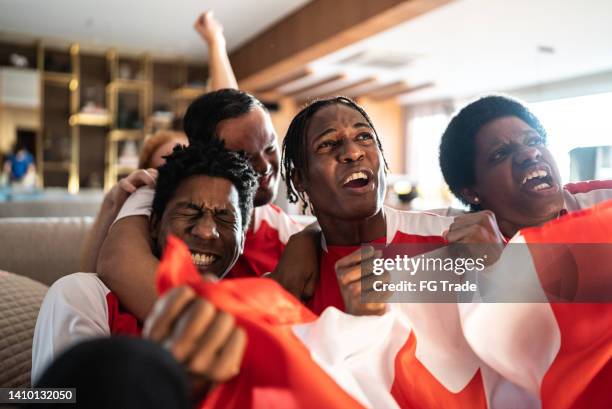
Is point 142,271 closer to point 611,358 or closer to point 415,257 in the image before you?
point 415,257

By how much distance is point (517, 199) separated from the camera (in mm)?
1230

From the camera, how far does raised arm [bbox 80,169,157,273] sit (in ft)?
4.50

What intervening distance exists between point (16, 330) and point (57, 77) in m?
6.68

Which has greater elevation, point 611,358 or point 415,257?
point 415,257

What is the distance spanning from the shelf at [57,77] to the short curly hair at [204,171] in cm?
662

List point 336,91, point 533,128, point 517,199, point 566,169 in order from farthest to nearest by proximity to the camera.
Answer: point 336,91, point 566,169, point 533,128, point 517,199

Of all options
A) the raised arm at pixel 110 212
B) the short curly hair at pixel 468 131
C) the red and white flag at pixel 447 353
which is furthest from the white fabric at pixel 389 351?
the raised arm at pixel 110 212

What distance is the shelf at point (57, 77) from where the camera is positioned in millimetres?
6973

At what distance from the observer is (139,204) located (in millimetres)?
1262

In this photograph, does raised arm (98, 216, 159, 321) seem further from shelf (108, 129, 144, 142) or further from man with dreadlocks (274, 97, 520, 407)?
shelf (108, 129, 144, 142)

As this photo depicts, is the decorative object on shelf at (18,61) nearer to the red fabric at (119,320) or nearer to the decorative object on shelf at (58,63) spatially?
the decorative object on shelf at (58,63)

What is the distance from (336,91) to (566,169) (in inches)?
274

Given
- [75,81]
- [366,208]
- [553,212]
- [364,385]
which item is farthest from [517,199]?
[75,81]

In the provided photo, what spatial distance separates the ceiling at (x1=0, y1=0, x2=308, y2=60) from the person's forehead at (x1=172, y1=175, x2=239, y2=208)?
4.22 m
